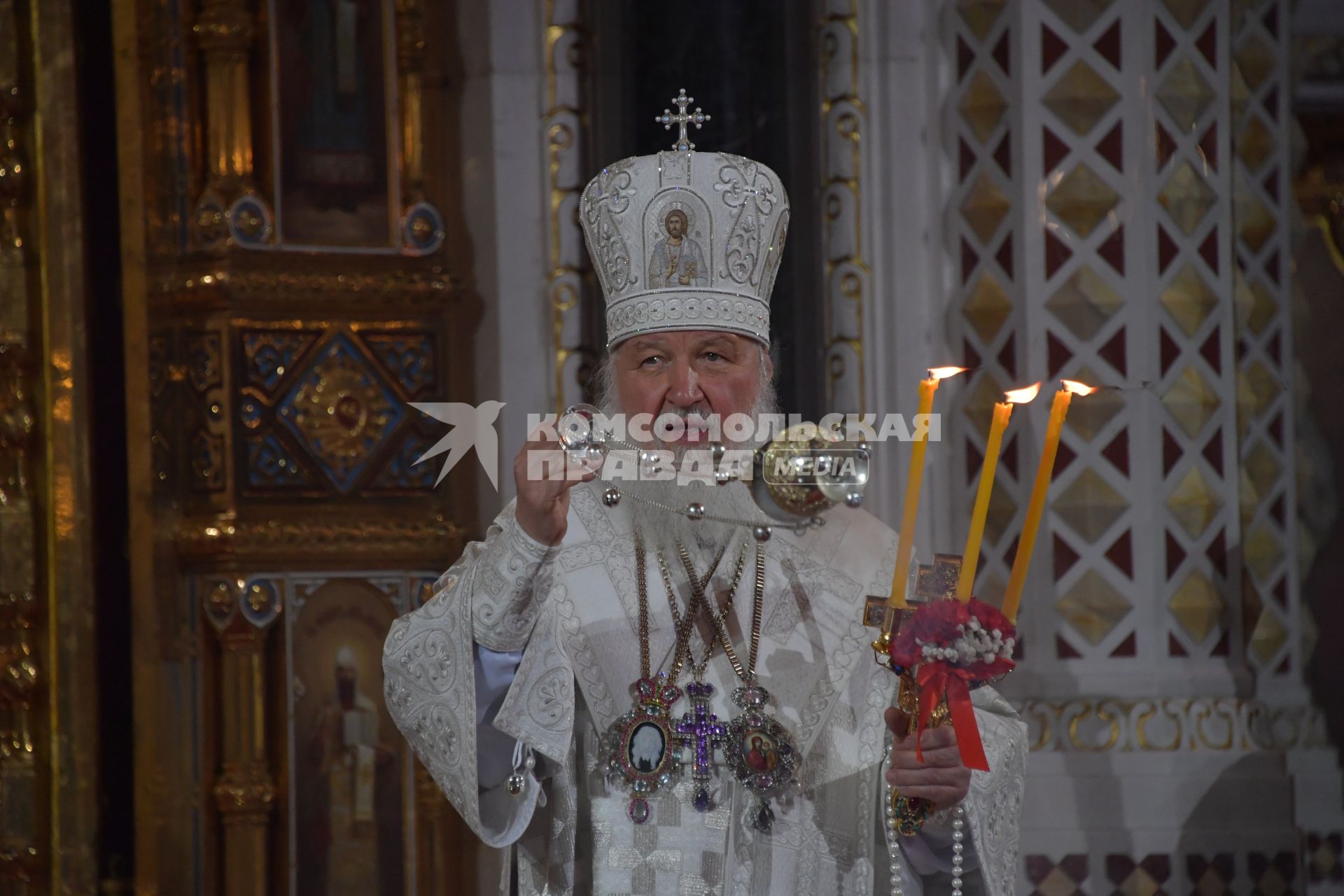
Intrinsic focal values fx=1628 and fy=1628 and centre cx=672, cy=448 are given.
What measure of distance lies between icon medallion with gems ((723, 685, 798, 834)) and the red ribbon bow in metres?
0.42

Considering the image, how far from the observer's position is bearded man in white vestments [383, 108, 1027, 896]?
2.94 m

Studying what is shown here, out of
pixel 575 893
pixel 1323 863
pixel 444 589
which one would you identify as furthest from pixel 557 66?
pixel 1323 863

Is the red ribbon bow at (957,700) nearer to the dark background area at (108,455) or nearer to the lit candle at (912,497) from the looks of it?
the lit candle at (912,497)

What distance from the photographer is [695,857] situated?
9.92 ft

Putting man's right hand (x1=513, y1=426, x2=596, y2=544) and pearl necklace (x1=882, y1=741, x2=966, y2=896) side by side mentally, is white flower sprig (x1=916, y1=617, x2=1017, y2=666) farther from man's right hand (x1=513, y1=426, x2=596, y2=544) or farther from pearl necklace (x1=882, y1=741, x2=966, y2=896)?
man's right hand (x1=513, y1=426, x2=596, y2=544)

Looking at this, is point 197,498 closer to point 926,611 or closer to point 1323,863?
point 926,611

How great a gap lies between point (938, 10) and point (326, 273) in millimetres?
1861

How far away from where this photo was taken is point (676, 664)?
308cm

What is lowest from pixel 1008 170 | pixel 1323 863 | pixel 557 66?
pixel 1323 863

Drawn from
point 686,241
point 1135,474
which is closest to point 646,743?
point 686,241

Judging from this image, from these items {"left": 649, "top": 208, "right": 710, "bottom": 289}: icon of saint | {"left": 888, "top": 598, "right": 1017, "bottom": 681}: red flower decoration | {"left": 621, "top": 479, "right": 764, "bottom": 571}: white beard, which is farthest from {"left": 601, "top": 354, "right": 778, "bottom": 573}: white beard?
{"left": 888, "top": 598, "right": 1017, "bottom": 681}: red flower decoration

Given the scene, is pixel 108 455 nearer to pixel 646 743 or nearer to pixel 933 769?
pixel 646 743

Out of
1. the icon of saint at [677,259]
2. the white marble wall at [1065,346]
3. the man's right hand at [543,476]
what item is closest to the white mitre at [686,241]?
the icon of saint at [677,259]

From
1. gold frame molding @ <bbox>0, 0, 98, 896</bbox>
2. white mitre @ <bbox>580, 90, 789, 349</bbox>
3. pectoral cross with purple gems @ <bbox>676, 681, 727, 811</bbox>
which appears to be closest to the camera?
pectoral cross with purple gems @ <bbox>676, 681, 727, 811</bbox>
